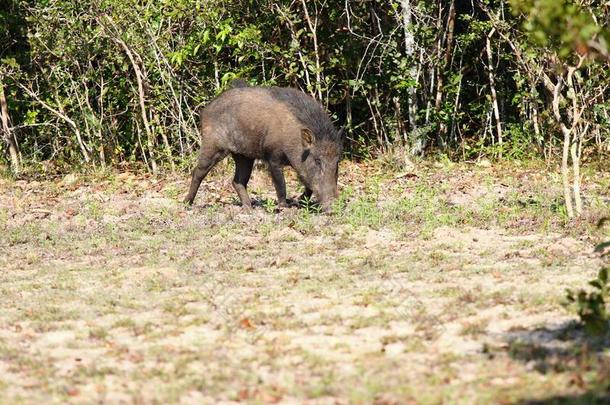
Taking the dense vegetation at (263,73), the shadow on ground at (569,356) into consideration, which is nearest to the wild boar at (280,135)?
the dense vegetation at (263,73)

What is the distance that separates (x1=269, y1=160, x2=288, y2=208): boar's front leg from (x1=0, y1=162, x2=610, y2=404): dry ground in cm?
21

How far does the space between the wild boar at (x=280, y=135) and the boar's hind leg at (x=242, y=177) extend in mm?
14

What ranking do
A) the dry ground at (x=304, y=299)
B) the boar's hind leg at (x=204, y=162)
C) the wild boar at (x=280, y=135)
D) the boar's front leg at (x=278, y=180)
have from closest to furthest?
the dry ground at (x=304, y=299)
the wild boar at (x=280, y=135)
the boar's front leg at (x=278, y=180)
the boar's hind leg at (x=204, y=162)

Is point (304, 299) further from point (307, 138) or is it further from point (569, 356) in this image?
point (307, 138)

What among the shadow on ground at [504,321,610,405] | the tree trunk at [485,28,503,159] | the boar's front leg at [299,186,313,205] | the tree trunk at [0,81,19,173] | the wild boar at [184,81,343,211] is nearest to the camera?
the shadow on ground at [504,321,610,405]

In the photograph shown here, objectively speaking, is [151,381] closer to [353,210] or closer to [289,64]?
[353,210]

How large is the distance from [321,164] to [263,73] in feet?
11.4

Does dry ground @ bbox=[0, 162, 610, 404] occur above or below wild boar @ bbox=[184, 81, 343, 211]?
below

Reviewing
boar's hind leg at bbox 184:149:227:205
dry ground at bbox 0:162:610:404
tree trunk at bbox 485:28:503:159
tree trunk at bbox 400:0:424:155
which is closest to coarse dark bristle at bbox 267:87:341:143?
dry ground at bbox 0:162:610:404

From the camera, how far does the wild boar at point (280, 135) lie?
10836mm

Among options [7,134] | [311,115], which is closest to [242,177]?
[311,115]

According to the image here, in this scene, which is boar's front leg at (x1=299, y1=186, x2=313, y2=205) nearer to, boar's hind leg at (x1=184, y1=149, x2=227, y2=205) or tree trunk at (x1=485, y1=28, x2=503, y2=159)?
boar's hind leg at (x1=184, y1=149, x2=227, y2=205)

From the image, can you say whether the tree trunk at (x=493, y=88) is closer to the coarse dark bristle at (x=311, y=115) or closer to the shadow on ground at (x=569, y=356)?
the coarse dark bristle at (x=311, y=115)

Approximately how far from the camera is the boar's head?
35.4 feet
